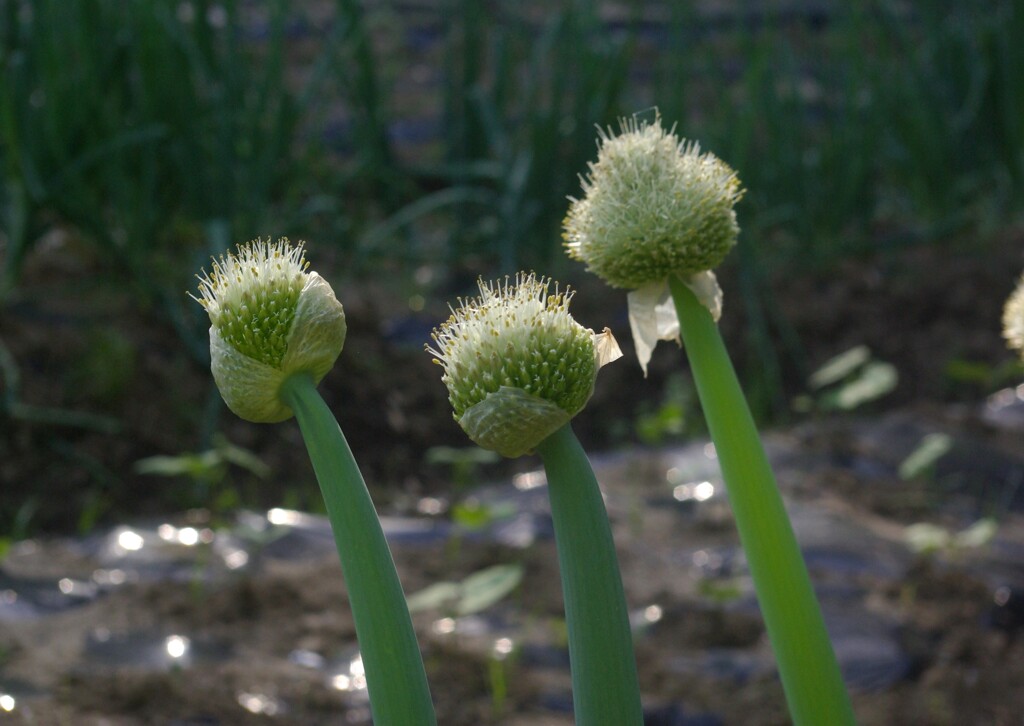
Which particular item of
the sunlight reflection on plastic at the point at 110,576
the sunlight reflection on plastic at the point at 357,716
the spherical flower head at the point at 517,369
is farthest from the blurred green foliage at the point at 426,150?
the spherical flower head at the point at 517,369

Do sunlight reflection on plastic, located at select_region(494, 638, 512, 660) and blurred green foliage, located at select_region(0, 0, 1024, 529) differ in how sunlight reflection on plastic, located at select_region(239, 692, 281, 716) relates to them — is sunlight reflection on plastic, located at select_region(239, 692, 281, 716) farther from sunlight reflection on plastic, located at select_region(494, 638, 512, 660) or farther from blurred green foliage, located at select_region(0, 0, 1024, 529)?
blurred green foliage, located at select_region(0, 0, 1024, 529)

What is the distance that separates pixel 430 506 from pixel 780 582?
80.6 inches

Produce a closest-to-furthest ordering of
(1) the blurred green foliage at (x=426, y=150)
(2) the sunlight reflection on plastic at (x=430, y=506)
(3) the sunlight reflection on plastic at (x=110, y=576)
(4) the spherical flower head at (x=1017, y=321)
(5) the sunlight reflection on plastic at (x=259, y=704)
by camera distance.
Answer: (4) the spherical flower head at (x=1017, y=321)
(5) the sunlight reflection on plastic at (x=259, y=704)
(3) the sunlight reflection on plastic at (x=110, y=576)
(2) the sunlight reflection on plastic at (x=430, y=506)
(1) the blurred green foliage at (x=426, y=150)

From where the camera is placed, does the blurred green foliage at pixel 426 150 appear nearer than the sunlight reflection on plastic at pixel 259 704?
No

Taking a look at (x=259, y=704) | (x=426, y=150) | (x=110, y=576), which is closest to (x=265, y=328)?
(x=259, y=704)

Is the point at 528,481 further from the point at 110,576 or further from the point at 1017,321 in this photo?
the point at 1017,321

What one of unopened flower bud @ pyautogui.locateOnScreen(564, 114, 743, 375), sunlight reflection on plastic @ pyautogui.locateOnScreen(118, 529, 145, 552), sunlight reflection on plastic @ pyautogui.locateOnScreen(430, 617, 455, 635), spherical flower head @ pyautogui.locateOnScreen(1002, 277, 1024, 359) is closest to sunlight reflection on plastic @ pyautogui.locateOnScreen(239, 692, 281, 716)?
sunlight reflection on plastic @ pyautogui.locateOnScreen(430, 617, 455, 635)

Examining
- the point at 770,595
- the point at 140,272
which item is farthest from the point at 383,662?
the point at 140,272

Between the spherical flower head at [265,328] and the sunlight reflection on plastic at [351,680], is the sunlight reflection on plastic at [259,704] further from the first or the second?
the spherical flower head at [265,328]

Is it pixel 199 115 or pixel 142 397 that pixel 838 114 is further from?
pixel 142 397

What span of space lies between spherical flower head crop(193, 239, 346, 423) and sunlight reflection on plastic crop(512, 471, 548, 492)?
208cm

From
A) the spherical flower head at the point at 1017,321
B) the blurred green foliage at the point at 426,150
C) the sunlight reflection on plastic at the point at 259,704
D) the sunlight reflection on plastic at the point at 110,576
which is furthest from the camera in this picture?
the blurred green foliage at the point at 426,150

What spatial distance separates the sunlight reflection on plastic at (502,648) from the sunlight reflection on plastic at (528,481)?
84 centimetres

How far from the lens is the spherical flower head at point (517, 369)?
Result: 0.62 m
